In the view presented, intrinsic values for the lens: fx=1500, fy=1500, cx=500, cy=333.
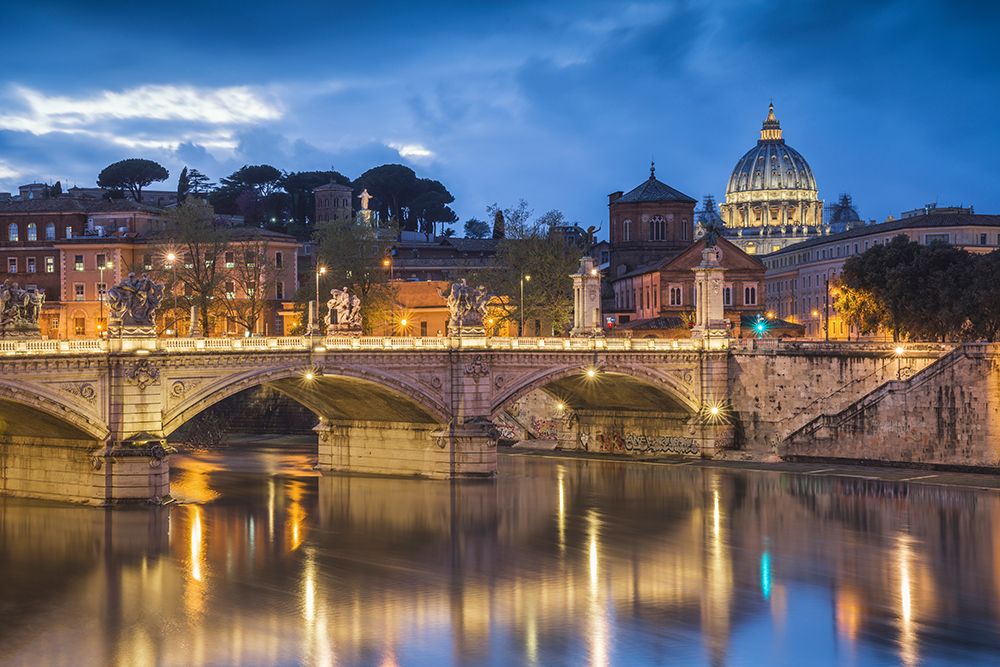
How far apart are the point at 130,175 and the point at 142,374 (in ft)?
396

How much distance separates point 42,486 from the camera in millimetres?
66188

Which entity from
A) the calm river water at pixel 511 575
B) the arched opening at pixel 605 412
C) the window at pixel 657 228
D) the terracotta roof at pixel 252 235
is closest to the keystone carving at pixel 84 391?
the calm river water at pixel 511 575

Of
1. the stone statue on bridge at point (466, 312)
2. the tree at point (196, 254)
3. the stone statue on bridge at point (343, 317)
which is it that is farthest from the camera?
the tree at point (196, 254)

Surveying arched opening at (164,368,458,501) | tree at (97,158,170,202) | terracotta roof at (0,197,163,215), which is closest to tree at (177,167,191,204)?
tree at (97,158,170,202)

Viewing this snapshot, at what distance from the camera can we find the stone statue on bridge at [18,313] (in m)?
67.0

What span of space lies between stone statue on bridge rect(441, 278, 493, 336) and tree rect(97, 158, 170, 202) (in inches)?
4269

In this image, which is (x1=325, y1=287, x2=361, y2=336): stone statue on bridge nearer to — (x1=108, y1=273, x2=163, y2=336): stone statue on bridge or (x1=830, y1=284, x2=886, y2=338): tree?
(x1=108, y1=273, x2=163, y2=336): stone statue on bridge

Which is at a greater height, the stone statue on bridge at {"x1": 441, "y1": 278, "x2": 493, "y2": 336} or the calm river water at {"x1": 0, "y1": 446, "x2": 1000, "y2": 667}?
the stone statue on bridge at {"x1": 441, "y1": 278, "x2": 493, "y2": 336}

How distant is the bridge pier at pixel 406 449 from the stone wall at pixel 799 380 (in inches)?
679

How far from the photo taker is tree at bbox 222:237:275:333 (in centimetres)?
10621

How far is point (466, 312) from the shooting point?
77812 millimetres

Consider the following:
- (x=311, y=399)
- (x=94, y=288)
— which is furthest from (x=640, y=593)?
(x=94, y=288)

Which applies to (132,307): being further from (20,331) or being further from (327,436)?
(327,436)

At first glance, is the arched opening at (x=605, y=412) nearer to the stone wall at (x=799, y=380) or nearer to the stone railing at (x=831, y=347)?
the stone wall at (x=799, y=380)
